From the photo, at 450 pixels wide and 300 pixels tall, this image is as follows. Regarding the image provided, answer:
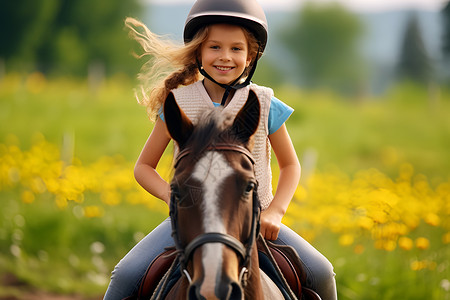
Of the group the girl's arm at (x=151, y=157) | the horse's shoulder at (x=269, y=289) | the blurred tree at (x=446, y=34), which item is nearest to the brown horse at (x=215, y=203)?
the horse's shoulder at (x=269, y=289)

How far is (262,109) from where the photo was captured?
2.67 metres

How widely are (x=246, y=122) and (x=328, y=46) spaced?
6380 cm

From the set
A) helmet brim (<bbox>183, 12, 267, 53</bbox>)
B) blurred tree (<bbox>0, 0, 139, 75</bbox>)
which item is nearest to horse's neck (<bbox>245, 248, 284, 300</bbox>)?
helmet brim (<bbox>183, 12, 267, 53</bbox>)

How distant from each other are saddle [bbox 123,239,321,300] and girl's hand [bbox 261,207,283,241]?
0.45ft

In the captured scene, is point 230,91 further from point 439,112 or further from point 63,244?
point 439,112

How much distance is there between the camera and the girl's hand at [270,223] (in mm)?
2494

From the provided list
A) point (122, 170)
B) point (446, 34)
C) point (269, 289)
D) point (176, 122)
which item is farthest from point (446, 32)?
point (176, 122)

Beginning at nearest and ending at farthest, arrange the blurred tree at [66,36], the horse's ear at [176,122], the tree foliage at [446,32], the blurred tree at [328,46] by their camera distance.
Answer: the horse's ear at [176,122] < the blurred tree at [66,36] < the tree foliage at [446,32] < the blurred tree at [328,46]

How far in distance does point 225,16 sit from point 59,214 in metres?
5.84

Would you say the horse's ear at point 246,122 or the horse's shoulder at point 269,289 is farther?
the horse's shoulder at point 269,289

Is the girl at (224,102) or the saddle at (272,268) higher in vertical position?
the girl at (224,102)

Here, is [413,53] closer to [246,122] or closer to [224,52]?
[224,52]

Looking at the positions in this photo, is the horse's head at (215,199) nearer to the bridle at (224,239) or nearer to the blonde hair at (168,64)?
the bridle at (224,239)

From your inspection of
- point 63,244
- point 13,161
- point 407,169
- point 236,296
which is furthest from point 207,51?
point 407,169
